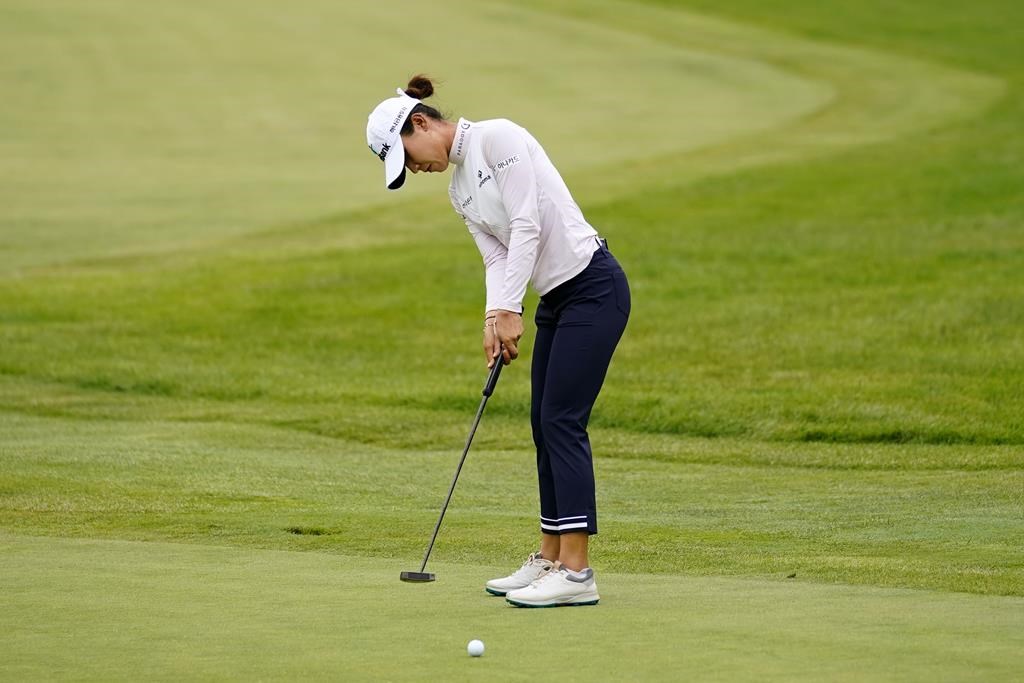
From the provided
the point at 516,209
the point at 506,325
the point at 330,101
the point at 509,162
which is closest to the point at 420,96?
the point at 509,162

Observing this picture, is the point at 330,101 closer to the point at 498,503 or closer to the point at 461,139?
the point at 498,503

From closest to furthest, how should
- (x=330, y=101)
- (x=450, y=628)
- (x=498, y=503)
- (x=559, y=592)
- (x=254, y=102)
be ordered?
(x=450, y=628) → (x=559, y=592) → (x=498, y=503) → (x=254, y=102) → (x=330, y=101)

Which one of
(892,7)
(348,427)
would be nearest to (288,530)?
(348,427)

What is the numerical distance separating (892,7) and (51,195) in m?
34.0

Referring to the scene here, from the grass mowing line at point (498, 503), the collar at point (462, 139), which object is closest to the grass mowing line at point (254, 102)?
the grass mowing line at point (498, 503)

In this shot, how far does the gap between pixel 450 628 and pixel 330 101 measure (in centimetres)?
2751

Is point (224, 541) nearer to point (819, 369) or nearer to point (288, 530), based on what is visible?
point (288, 530)

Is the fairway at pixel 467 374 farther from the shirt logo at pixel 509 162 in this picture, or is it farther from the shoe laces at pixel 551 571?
the shirt logo at pixel 509 162

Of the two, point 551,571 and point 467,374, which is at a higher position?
point 551,571

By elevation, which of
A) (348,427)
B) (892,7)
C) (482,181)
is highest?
(892,7)

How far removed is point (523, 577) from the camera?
251 inches

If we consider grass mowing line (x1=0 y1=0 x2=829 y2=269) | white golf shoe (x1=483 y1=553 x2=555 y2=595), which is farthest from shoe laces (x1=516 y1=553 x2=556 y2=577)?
grass mowing line (x1=0 y1=0 x2=829 y2=269)

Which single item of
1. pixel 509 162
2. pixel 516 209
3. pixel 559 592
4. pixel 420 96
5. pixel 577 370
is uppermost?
pixel 420 96

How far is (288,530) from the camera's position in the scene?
8.09 metres
